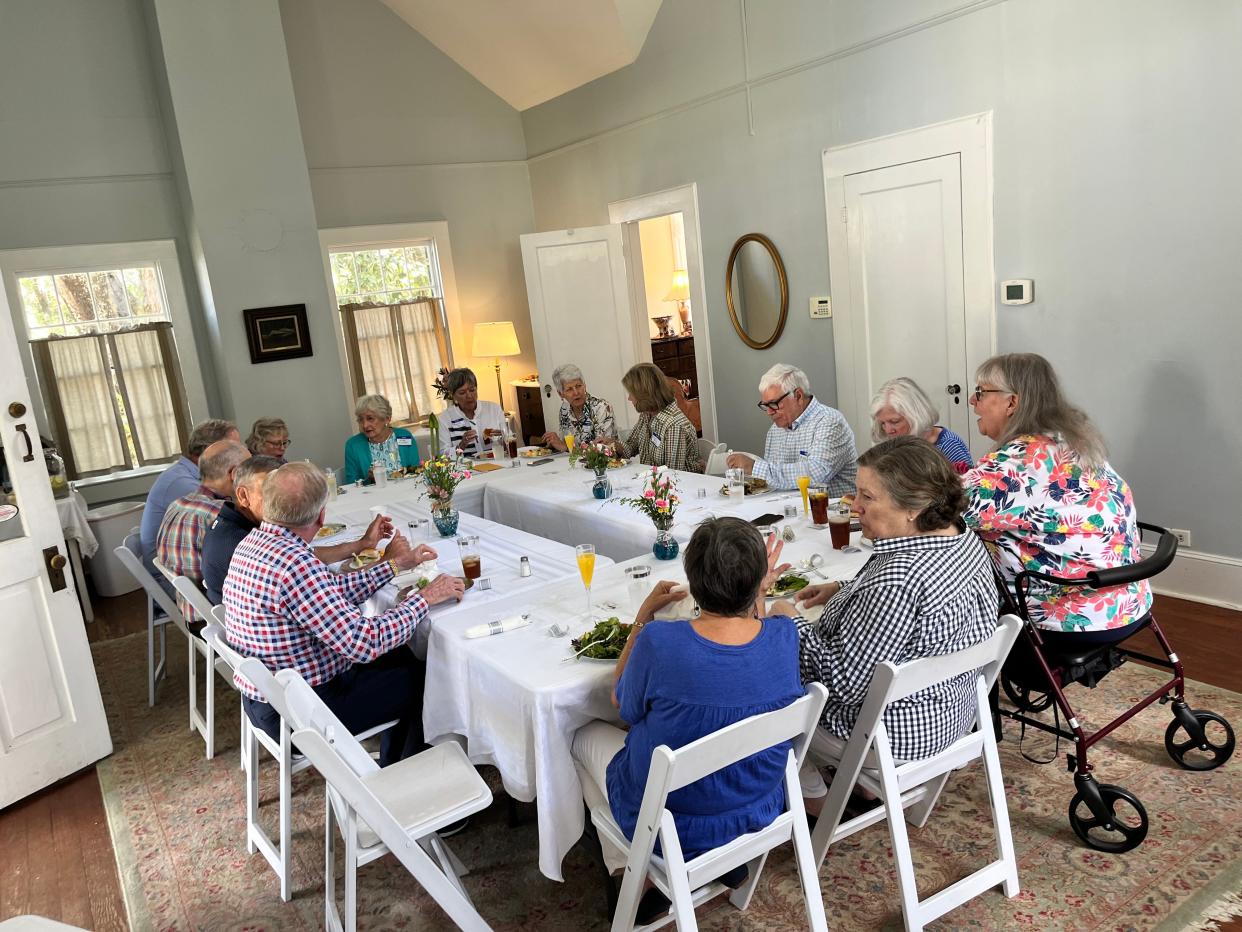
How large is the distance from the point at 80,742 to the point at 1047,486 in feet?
12.2

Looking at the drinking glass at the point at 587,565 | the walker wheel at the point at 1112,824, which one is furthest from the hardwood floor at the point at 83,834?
the drinking glass at the point at 587,565

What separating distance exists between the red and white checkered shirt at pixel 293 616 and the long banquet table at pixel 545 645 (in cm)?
23

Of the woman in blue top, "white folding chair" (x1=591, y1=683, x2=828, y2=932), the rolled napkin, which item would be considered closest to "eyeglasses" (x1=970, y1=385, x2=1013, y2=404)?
the woman in blue top

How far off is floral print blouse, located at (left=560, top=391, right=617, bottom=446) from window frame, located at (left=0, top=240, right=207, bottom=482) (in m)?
3.15

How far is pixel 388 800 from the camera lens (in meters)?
2.37

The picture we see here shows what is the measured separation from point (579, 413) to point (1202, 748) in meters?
3.63

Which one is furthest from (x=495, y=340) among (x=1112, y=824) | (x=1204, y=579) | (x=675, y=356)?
(x=1112, y=824)

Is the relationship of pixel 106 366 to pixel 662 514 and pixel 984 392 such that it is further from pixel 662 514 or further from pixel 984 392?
pixel 984 392

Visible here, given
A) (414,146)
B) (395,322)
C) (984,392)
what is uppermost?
(414,146)

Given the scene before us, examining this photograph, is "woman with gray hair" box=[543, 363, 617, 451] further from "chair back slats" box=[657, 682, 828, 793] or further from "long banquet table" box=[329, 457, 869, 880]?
"chair back slats" box=[657, 682, 828, 793]

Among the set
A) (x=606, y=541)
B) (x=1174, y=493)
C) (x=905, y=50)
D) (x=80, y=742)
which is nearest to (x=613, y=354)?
(x=905, y=50)

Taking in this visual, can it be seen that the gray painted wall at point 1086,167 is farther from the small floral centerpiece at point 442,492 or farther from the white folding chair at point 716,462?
the small floral centerpiece at point 442,492

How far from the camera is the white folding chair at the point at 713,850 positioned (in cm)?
186

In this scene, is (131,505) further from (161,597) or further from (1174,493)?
(1174,493)
